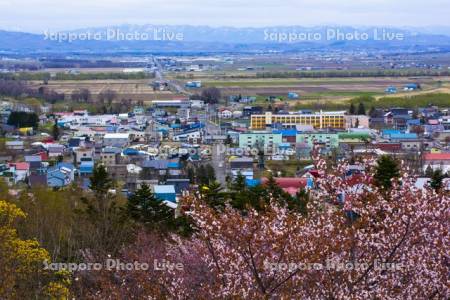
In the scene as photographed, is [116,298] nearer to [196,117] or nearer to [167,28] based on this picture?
[196,117]

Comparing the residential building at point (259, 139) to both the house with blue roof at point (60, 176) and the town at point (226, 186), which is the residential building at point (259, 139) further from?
the house with blue roof at point (60, 176)

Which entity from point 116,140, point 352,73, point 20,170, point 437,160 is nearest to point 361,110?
point 116,140

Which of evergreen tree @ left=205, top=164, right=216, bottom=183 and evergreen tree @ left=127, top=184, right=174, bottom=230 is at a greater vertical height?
A: evergreen tree @ left=127, top=184, right=174, bottom=230

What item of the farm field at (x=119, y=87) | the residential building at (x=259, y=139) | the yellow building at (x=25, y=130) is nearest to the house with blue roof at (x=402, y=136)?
the residential building at (x=259, y=139)

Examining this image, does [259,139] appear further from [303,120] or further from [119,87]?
[119,87]

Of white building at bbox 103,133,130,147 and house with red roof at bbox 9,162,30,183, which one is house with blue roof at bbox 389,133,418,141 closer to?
white building at bbox 103,133,130,147

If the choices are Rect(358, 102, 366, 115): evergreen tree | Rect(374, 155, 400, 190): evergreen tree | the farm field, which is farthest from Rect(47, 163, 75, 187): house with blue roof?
the farm field

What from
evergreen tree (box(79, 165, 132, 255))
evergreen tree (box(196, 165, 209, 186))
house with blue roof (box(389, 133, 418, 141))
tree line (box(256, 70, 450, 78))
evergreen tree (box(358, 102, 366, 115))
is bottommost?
evergreen tree (box(196, 165, 209, 186))
